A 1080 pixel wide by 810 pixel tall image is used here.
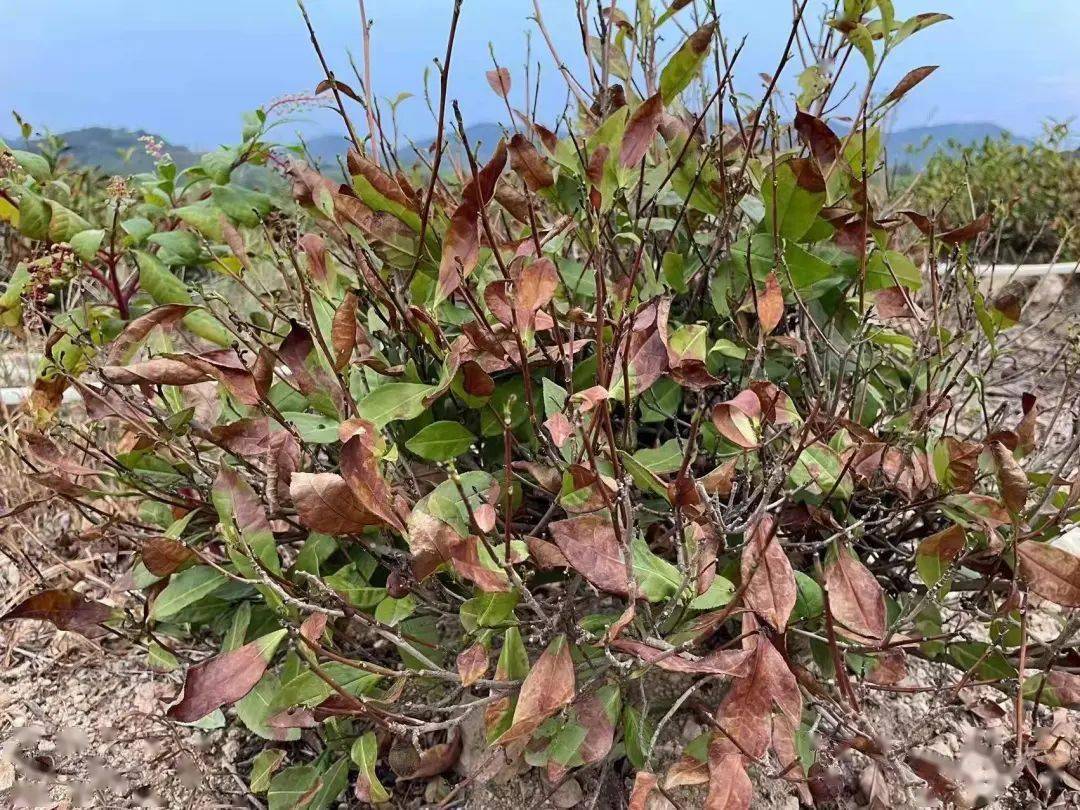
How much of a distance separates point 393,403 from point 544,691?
1.33ft

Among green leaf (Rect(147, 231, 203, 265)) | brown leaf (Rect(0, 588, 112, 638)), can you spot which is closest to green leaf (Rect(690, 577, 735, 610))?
brown leaf (Rect(0, 588, 112, 638))

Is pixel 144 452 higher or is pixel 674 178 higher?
pixel 674 178

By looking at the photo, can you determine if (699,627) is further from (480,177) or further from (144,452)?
(144,452)

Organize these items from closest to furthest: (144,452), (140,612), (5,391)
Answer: (144,452)
(140,612)
(5,391)

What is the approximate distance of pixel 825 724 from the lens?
1.30 m

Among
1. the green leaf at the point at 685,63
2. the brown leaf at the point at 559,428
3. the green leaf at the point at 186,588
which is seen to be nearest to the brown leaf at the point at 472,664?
the brown leaf at the point at 559,428

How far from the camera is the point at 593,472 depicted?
0.93 metres

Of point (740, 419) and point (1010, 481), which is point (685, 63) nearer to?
point (740, 419)

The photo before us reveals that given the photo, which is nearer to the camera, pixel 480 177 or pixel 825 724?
pixel 480 177

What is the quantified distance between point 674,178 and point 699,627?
0.69 m

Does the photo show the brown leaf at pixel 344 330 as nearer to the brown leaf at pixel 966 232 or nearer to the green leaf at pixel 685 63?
the green leaf at pixel 685 63

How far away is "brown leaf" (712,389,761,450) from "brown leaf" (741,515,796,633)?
95 millimetres

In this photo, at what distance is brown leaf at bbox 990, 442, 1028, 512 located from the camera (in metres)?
0.97

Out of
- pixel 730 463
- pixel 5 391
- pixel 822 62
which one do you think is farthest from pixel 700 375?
pixel 5 391
